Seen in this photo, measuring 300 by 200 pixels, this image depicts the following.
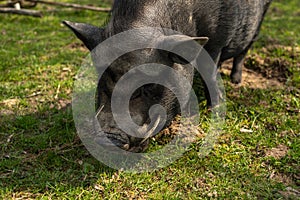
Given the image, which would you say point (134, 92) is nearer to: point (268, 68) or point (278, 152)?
point (278, 152)

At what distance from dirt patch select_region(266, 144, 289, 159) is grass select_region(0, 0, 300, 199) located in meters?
0.01

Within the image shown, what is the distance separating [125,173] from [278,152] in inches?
61.2

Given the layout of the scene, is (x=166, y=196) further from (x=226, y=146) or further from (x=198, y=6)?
(x=198, y=6)

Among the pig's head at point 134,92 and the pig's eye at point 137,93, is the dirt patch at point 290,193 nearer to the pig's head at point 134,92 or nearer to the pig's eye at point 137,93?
the pig's head at point 134,92

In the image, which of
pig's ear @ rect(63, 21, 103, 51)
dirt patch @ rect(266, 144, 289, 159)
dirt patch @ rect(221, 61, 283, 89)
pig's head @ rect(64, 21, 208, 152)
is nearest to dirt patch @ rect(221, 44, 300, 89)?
dirt patch @ rect(221, 61, 283, 89)

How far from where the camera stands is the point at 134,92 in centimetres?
324

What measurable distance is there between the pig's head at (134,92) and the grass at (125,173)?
544mm

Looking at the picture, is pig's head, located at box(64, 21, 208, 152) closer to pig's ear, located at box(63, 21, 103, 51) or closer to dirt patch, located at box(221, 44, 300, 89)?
pig's ear, located at box(63, 21, 103, 51)

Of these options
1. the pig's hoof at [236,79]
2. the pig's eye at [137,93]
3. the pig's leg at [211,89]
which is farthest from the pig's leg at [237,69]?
the pig's eye at [137,93]

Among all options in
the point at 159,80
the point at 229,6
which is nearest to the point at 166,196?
the point at 159,80

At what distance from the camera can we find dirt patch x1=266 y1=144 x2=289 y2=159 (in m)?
4.03

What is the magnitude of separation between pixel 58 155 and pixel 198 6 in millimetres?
1939

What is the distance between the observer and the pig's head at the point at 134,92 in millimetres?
3191

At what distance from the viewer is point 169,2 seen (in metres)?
3.56
